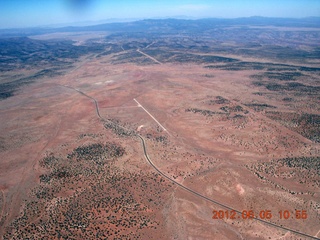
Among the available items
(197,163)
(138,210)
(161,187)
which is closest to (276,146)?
(197,163)

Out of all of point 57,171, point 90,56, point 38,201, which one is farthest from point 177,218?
point 90,56

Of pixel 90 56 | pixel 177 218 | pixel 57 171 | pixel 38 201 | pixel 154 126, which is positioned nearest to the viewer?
pixel 177 218

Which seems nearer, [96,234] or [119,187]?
[96,234]

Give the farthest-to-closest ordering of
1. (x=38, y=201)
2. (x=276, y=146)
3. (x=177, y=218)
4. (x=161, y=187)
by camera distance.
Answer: (x=276, y=146), (x=161, y=187), (x=38, y=201), (x=177, y=218)

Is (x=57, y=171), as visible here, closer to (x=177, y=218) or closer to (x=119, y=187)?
(x=119, y=187)

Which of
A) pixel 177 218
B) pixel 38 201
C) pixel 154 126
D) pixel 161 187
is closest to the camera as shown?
pixel 177 218

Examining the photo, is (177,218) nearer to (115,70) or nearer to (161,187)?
(161,187)
